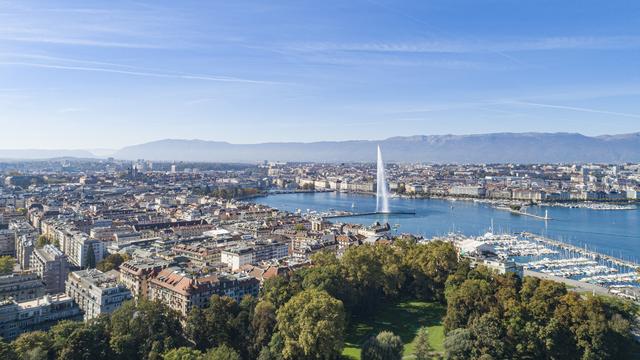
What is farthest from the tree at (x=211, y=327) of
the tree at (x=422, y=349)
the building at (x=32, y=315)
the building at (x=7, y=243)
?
the building at (x=7, y=243)

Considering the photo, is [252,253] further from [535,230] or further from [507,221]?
[507,221]

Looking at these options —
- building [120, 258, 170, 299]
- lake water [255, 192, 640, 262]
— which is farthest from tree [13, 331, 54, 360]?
lake water [255, 192, 640, 262]

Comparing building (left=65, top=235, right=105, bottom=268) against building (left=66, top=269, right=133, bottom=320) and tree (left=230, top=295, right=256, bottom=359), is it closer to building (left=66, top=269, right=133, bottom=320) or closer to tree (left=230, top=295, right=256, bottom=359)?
building (left=66, top=269, right=133, bottom=320)

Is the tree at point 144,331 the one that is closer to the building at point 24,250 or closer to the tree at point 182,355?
the tree at point 182,355

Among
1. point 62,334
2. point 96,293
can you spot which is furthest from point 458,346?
point 96,293

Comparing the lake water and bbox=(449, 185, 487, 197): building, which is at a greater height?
bbox=(449, 185, 487, 197): building

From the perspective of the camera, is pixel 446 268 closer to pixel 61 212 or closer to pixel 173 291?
pixel 173 291

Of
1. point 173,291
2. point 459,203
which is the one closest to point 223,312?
point 173,291
